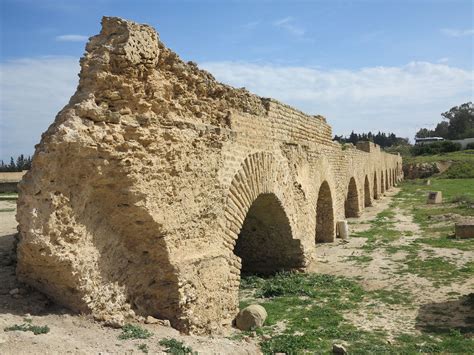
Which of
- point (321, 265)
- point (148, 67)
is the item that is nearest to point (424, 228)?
point (321, 265)

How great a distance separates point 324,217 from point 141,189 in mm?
9158

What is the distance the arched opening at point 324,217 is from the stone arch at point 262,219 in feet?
13.0

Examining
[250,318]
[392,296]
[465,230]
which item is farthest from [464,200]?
[250,318]

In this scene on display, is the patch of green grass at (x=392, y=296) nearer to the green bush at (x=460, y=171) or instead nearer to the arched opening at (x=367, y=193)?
the arched opening at (x=367, y=193)

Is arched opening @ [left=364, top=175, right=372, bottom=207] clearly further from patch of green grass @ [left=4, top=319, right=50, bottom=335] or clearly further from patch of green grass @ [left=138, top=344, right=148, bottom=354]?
patch of green grass @ [left=4, top=319, right=50, bottom=335]

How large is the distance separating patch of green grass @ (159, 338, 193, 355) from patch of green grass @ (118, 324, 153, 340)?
18 cm

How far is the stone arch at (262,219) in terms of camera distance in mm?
6920

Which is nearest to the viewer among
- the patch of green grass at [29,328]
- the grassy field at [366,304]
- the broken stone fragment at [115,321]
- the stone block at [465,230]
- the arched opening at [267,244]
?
the patch of green grass at [29,328]

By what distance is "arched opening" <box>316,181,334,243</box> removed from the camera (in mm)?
13367

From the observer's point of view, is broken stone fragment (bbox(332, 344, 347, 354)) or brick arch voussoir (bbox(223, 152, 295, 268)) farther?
brick arch voussoir (bbox(223, 152, 295, 268))

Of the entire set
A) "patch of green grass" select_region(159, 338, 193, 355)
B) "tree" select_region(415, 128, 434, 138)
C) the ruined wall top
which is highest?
"tree" select_region(415, 128, 434, 138)

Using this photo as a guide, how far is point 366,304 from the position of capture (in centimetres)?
753

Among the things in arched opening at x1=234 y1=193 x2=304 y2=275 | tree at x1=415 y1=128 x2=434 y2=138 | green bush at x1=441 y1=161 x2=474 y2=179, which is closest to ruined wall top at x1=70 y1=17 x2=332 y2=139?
arched opening at x1=234 y1=193 x2=304 y2=275

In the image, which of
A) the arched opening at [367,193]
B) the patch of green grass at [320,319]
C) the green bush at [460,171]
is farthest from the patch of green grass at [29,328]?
the green bush at [460,171]
